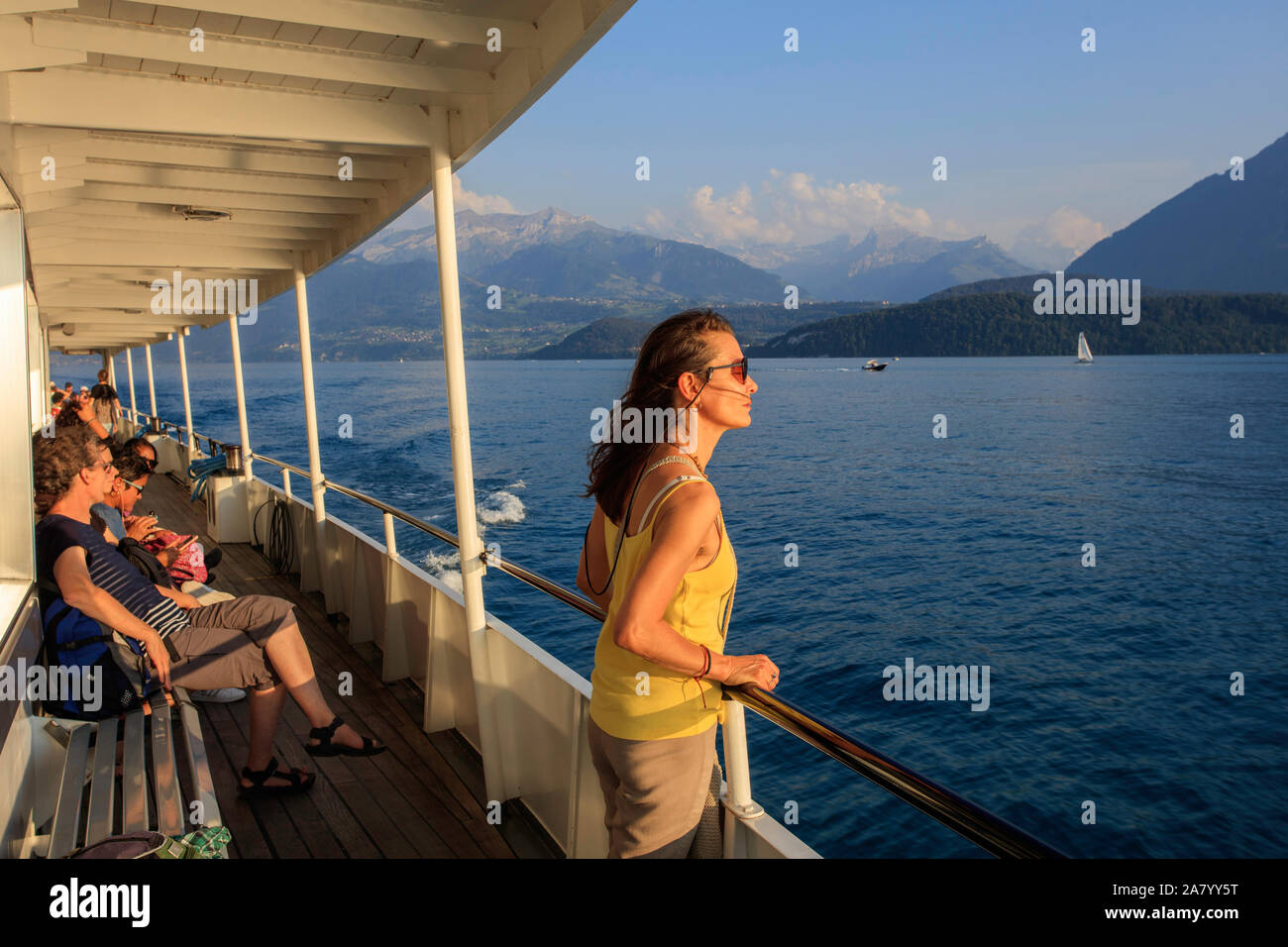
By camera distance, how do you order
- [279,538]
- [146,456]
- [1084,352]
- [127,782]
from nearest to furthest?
[127,782]
[146,456]
[279,538]
[1084,352]

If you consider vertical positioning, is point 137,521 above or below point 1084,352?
below

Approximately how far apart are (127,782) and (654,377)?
1.79m

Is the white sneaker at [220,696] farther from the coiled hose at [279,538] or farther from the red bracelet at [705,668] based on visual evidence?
the red bracelet at [705,668]

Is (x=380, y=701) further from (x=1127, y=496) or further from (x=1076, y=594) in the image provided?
(x=1127, y=496)

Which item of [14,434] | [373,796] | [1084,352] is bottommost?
[373,796]

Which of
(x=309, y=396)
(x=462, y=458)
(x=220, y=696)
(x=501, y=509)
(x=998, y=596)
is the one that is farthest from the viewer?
(x=501, y=509)

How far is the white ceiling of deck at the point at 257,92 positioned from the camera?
227cm

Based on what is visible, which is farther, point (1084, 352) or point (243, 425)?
point (1084, 352)

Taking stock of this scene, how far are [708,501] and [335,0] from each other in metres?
1.79

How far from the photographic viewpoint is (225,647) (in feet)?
9.20

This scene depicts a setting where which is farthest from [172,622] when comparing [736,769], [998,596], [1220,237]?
[1220,237]

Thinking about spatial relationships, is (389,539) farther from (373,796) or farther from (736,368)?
(736,368)
